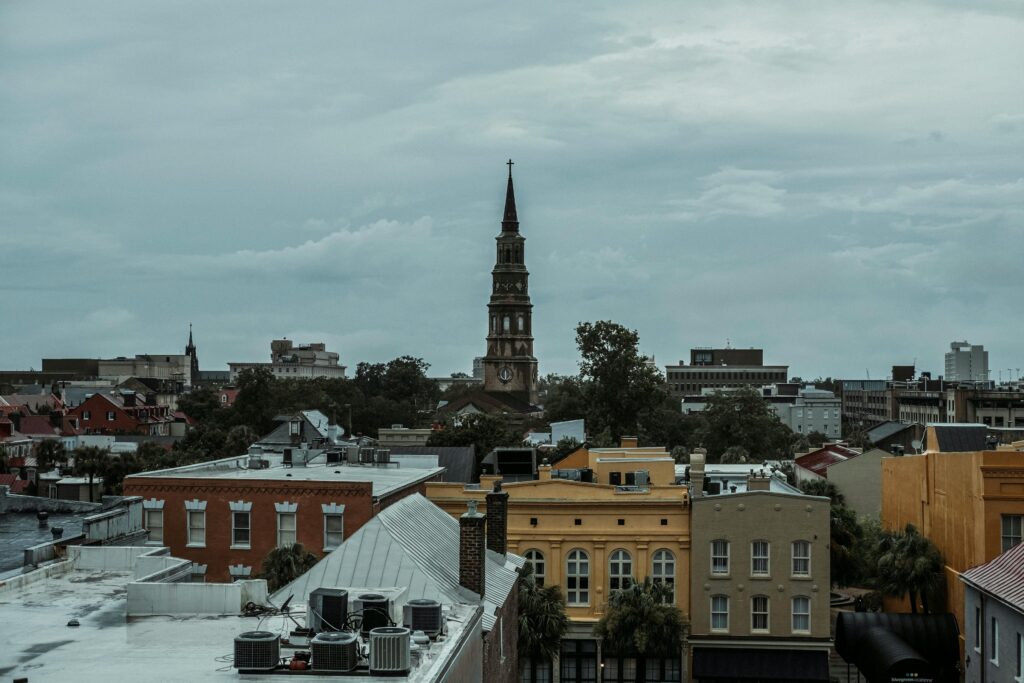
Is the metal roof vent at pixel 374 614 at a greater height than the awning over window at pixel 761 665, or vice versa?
the metal roof vent at pixel 374 614

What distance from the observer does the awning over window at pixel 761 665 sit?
49938 millimetres

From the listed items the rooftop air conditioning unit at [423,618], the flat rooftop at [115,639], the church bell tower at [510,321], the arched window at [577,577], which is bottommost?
the arched window at [577,577]

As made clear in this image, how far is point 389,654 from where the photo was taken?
64.6 ft

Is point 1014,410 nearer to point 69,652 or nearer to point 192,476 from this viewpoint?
point 192,476

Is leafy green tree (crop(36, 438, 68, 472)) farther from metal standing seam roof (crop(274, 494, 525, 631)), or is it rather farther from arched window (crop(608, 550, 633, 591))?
metal standing seam roof (crop(274, 494, 525, 631))

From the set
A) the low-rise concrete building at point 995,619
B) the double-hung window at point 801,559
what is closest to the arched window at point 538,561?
the double-hung window at point 801,559

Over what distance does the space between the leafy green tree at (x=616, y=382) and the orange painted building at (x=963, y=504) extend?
66.7 metres

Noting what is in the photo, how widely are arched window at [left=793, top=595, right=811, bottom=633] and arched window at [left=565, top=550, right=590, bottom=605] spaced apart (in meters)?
8.08

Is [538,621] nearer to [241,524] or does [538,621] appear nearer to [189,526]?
[241,524]

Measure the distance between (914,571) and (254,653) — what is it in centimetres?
3692

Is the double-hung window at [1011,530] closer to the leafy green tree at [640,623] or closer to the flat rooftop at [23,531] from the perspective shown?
the leafy green tree at [640,623]

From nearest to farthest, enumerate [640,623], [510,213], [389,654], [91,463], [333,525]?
[389,654] < [333,525] < [640,623] < [91,463] < [510,213]

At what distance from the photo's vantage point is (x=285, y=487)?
43.4 metres

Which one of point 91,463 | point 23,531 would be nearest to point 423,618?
point 23,531
